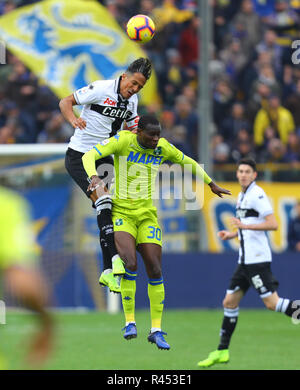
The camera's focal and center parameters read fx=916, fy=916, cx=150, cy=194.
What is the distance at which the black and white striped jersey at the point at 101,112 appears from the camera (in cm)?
948

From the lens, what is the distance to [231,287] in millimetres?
11086

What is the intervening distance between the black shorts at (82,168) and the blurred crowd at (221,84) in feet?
24.1

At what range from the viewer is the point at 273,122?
60.5ft

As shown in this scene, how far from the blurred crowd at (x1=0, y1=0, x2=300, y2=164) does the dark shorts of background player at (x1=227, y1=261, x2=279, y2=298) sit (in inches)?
257

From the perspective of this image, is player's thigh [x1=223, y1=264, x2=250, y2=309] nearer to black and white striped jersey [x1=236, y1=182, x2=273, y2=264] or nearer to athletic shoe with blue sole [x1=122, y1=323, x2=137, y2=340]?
black and white striped jersey [x1=236, y1=182, x2=273, y2=264]

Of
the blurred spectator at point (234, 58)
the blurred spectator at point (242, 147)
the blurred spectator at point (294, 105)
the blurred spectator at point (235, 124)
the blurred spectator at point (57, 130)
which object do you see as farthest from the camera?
the blurred spectator at point (234, 58)

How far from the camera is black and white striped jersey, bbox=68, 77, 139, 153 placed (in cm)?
948

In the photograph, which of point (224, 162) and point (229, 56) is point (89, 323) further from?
point (229, 56)

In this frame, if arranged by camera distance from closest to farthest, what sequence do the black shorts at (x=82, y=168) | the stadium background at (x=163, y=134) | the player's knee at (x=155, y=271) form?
the player's knee at (x=155, y=271), the black shorts at (x=82, y=168), the stadium background at (x=163, y=134)

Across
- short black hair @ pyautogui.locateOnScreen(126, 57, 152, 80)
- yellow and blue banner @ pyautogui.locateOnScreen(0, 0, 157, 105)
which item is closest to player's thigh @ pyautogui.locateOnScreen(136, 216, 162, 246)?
short black hair @ pyautogui.locateOnScreen(126, 57, 152, 80)

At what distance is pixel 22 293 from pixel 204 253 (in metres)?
14.0

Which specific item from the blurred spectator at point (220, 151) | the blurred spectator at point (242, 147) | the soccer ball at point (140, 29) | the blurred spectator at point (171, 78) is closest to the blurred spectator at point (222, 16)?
the blurred spectator at point (171, 78)

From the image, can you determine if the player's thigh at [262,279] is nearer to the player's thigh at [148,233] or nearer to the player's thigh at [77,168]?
the player's thigh at [148,233]

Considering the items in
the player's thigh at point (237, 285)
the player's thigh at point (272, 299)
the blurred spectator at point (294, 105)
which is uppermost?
the blurred spectator at point (294, 105)
